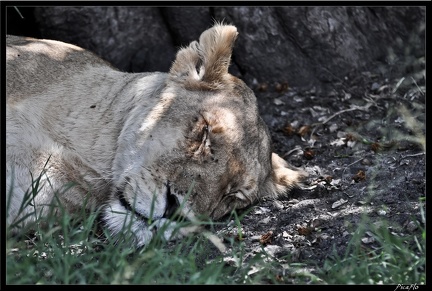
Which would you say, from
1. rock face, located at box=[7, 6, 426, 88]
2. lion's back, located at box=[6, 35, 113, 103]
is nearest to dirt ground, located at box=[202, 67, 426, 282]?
rock face, located at box=[7, 6, 426, 88]

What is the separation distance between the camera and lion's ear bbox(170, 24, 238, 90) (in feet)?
17.1

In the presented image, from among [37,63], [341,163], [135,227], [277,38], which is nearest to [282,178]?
[341,163]

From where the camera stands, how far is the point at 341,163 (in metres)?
6.33

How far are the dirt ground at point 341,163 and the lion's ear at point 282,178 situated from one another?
87 mm

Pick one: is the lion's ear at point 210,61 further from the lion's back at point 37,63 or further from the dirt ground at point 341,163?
the dirt ground at point 341,163

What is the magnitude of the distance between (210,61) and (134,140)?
31.7 inches

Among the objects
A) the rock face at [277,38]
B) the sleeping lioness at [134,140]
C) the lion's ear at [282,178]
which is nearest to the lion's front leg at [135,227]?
the sleeping lioness at [134,140]

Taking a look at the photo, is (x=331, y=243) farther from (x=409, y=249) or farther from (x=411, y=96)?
(x=411, y=96)

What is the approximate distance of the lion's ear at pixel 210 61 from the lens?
5.21 metres

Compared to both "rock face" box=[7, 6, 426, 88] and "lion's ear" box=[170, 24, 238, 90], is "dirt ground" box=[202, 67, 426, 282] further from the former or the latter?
"lion's ear" box=[170, 24, 238, 90]

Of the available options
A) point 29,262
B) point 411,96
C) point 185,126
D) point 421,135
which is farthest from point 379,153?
point 29,262

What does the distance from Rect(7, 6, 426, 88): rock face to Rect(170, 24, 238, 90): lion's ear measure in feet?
7.41

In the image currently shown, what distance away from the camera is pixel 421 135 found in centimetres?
630

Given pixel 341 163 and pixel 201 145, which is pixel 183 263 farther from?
pixel 341 163
